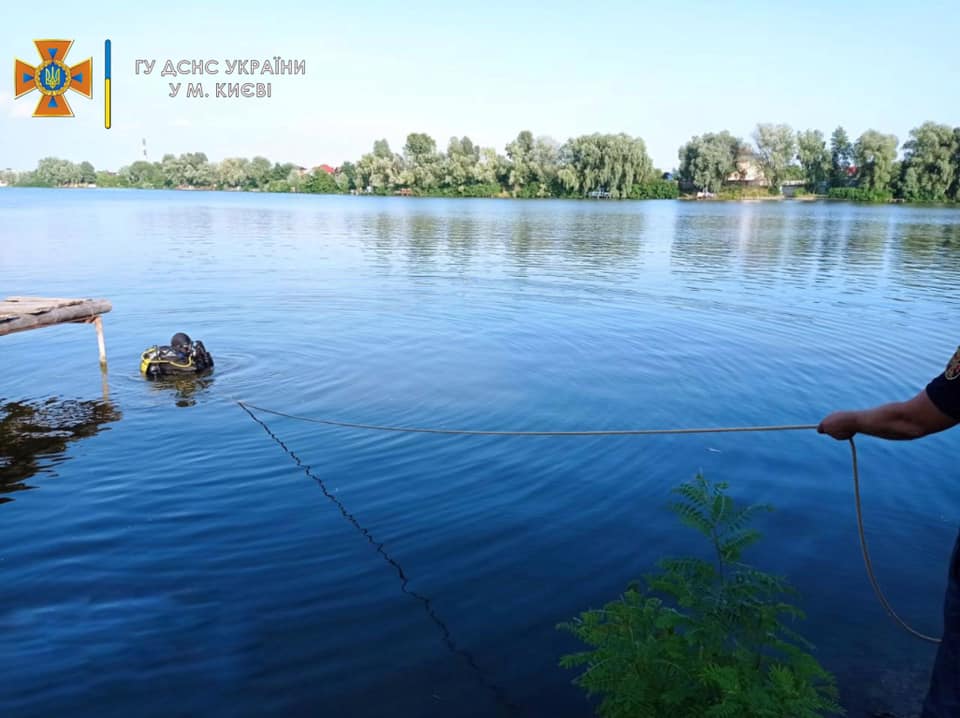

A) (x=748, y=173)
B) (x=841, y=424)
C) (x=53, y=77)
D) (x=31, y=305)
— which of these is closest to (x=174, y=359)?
(x=31, y=305)

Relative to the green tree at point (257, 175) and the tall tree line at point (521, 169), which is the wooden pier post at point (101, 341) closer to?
the tall tree line at point (521, 169)

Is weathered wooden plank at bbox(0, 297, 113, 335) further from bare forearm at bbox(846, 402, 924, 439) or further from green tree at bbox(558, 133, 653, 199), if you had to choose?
green tree at bbox(558, 133, 653, 199)

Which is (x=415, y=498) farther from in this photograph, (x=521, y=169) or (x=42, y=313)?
(x=521, y=169)

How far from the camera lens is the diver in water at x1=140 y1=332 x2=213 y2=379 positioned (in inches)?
532

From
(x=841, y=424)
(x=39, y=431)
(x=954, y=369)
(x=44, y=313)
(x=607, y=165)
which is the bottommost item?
(x=39, y=431)

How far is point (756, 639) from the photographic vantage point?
4.24 m

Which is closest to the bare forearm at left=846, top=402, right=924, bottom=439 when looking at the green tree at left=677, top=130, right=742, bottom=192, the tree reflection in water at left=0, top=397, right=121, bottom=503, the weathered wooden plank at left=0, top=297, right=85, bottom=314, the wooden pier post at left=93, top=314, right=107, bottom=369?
the tree reflection in water at left=0, top=397, right=121, bottom=503

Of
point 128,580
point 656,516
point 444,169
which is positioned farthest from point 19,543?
point 444,169

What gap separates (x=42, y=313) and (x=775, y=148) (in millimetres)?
139541

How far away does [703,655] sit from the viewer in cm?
412

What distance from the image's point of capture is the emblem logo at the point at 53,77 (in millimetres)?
27703

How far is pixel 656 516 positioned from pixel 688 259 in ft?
99.3

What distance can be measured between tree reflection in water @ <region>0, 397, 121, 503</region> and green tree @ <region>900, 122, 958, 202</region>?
11636cm

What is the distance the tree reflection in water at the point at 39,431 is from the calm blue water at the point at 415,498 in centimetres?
7
